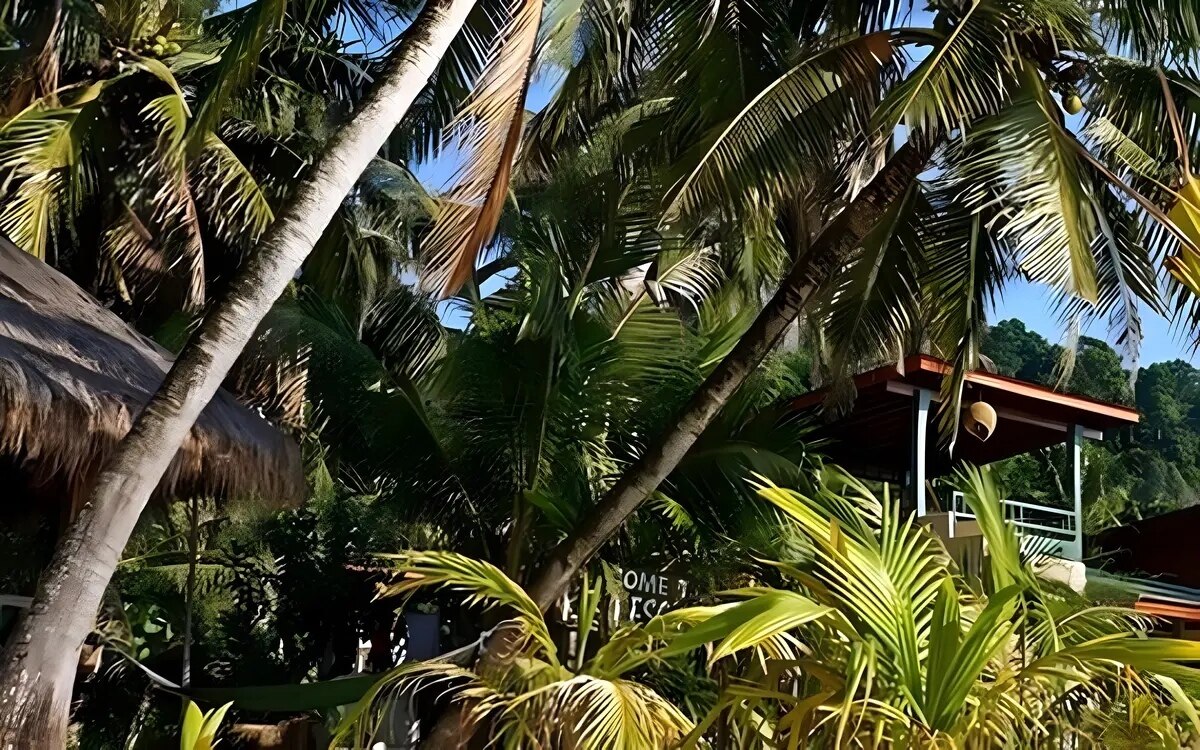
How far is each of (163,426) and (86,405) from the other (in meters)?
1.13

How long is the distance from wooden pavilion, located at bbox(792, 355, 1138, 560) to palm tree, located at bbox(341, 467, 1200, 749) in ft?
16.1

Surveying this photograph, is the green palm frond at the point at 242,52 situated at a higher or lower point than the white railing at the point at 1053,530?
higher

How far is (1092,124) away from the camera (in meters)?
8.36

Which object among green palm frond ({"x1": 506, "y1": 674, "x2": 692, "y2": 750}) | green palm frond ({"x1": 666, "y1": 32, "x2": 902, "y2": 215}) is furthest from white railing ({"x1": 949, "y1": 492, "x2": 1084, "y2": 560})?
green palm frond ({"x1": 506, "y1": 674, "x2": 692, "y2": 750})

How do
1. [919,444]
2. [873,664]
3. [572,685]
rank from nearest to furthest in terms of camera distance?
1. [873,664]
2. [572,685]
3. [919,444]

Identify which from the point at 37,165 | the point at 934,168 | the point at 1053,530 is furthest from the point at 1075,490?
the point at 37,165

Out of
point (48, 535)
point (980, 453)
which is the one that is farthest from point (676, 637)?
point (980, 453)

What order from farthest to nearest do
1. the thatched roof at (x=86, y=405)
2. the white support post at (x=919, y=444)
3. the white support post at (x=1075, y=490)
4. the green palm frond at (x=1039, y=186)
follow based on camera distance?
the white support post at (x=1075, y=490) < the white support post at (x=919, y=444) < the green palm frond at (x=1039, y=186) < the thatched roof at (x=86, y=405)

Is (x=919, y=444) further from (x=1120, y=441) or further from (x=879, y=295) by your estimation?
(x=1120, y=441)

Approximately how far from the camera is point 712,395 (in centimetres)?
721

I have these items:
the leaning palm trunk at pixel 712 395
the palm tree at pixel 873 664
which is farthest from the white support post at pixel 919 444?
the palm tree at pixel 873 664

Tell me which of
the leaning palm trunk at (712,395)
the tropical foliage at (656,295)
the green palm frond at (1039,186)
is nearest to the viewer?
the tropical foliage at (656,295)

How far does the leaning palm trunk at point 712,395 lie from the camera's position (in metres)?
7.20

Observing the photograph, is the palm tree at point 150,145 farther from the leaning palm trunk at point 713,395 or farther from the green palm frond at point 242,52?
the leaning palm trunk at point 713,395
